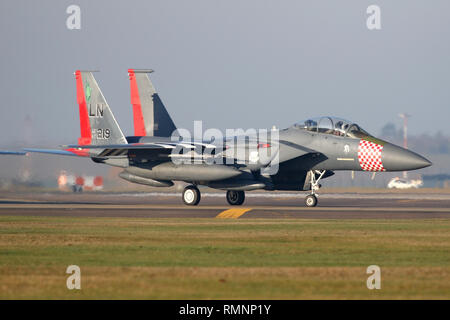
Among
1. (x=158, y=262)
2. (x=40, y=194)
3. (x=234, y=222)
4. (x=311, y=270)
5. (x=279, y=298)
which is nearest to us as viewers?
(x=279, y=298)

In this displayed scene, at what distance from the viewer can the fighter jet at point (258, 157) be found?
2769 centimetres

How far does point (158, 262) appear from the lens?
1302cm

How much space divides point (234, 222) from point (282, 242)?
5.26m

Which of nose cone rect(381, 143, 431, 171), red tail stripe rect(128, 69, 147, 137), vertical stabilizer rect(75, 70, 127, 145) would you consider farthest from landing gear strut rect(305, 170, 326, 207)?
red tail stripe rect(128, 69, 147, 137)

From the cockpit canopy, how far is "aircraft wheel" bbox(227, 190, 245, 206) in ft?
12.6

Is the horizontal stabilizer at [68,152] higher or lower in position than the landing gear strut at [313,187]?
higher

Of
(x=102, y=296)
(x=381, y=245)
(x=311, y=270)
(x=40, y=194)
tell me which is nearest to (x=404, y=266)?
(x=311, y=270)

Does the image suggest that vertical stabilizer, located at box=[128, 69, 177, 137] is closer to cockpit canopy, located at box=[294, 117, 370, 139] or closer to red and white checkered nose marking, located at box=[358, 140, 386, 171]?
cockpit canopy, located at box=[294, 117, 370, 139]

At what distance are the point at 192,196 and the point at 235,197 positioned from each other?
182cm

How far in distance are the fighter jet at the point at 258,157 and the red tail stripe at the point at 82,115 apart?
3.35 ft

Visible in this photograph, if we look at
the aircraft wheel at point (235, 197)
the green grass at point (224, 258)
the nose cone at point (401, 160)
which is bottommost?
the aircraft wheel at point (235, 197)

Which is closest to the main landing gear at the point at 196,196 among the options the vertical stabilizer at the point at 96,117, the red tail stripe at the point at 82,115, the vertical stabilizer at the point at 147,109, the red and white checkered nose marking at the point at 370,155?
the vertical stabilizer at the point at 96,117

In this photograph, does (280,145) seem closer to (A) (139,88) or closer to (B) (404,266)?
(A) (139,88)

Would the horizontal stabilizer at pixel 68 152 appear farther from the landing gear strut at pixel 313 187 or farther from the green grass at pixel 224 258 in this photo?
the green grass at pixel 224 258
